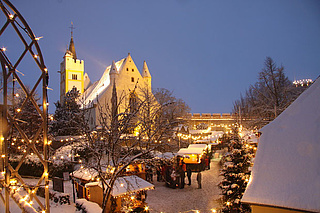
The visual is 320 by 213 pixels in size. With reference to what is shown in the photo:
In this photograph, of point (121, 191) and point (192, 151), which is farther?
point (192, 151)

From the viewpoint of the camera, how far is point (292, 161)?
5.52 metres

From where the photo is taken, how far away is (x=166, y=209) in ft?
36.8

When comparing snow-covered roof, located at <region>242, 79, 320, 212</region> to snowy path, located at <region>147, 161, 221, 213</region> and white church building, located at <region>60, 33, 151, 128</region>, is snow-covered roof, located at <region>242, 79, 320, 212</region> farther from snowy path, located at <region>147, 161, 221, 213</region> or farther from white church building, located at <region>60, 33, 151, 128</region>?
white church building, located at <region>60, 33, 151, 128</region>

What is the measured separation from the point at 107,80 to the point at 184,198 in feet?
98.4

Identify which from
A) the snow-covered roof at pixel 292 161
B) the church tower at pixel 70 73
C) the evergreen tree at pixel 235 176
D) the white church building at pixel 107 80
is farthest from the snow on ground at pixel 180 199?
the church tower at pixel 70 73

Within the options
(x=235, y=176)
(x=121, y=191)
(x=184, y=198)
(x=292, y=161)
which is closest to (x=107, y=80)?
(x=184, y=198)

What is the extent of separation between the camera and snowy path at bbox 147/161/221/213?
11299 millimetres

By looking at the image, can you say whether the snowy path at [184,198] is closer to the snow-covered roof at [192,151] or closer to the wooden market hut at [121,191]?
the wooden market hut at [121,191]

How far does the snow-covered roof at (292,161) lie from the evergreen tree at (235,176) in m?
4.07

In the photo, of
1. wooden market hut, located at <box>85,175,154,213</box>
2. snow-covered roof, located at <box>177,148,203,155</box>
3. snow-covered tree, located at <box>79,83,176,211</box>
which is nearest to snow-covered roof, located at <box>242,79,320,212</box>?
snow-covered tree, located at <box>79,83,176,211</box>

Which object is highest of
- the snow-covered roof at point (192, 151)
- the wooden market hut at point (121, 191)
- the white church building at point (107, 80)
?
the white church building at point (107, 80)

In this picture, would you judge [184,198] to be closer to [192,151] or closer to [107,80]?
[192,151]

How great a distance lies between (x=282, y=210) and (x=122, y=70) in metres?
34.7

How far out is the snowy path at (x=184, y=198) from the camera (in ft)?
37.1
